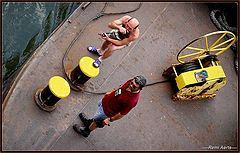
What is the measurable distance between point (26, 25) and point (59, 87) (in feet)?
12.3

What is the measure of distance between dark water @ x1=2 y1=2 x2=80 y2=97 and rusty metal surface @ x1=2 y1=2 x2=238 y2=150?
71.5 inches

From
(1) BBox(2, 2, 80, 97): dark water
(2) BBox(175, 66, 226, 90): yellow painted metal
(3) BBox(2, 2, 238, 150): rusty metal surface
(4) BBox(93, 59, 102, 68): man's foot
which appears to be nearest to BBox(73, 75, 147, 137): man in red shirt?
(3) BBox(2, 2, 238, 150): rusty metal surface

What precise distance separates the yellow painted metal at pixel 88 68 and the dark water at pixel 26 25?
2.49 metres

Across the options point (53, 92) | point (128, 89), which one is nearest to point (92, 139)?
point (53, 92)

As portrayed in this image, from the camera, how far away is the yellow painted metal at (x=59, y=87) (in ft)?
23.7

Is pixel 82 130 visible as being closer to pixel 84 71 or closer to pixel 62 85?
pixel 62 85

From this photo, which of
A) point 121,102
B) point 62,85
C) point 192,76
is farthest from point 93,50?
point 121,102

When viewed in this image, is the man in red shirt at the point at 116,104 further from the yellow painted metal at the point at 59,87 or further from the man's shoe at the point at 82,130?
the yellow painted metal at the point at 59,87

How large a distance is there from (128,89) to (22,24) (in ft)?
16.1

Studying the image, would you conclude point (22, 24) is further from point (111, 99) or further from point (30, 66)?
point (111, 99)

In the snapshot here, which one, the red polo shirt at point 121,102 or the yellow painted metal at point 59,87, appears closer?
the red polo shirt at point 121,102

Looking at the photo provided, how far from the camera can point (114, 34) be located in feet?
26.3

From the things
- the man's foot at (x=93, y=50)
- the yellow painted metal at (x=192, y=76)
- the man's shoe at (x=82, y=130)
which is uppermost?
the man's foot at (x=93, y=50)

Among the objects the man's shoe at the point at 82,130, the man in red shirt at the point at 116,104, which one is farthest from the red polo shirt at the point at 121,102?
the man's shoe at the point at 82,130
